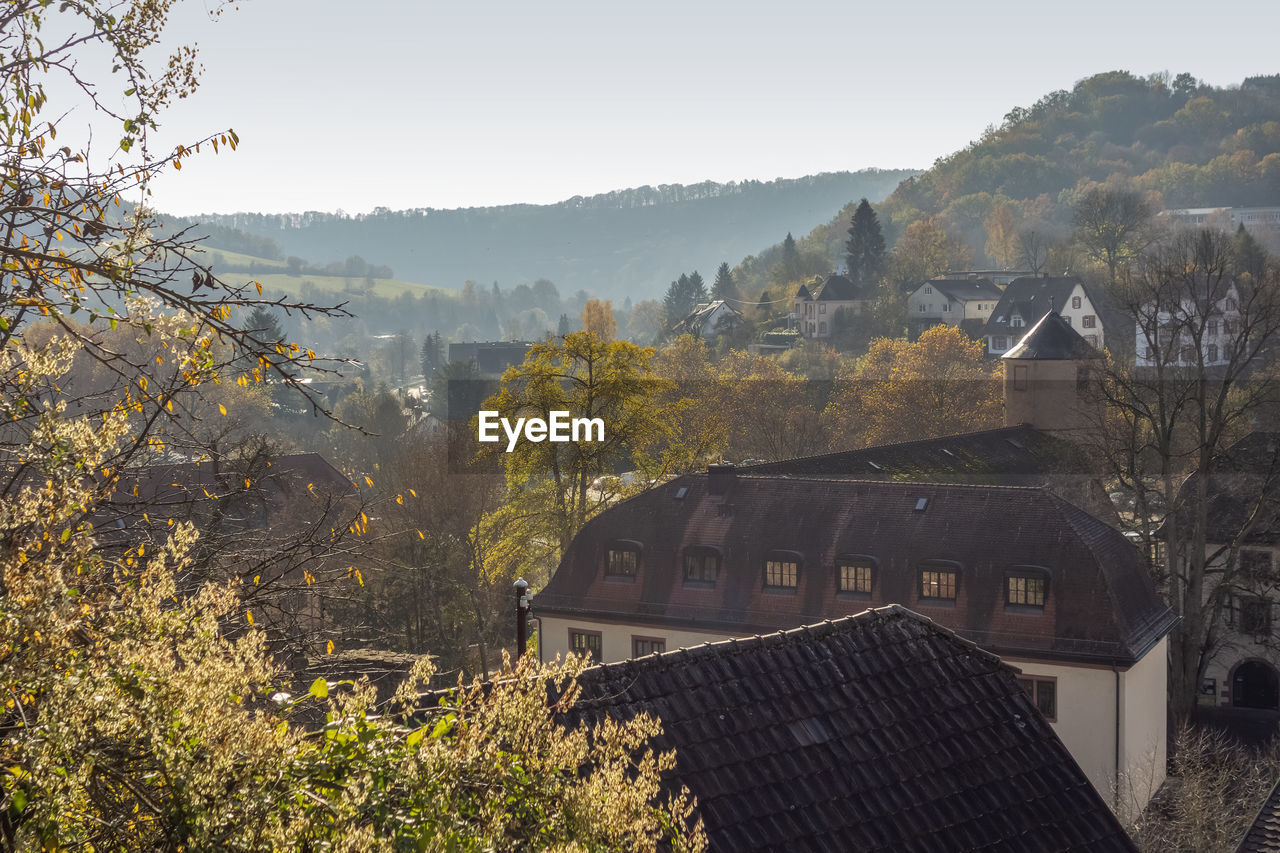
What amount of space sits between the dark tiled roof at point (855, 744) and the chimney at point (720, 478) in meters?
20.0

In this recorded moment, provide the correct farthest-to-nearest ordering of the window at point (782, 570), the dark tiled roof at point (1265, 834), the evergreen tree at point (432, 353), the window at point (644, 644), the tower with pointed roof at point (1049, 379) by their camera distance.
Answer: the evergreen tree at point (432, 353)
the tower with pointed roof at point (1049, 379)
the window at point (644, 644)
the window at point (782, 570)
the dark tiled roof at point (1265, 834)

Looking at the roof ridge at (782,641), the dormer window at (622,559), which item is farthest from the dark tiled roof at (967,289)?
the roof ridge at (782,641)

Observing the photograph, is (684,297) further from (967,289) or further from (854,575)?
(854,575)

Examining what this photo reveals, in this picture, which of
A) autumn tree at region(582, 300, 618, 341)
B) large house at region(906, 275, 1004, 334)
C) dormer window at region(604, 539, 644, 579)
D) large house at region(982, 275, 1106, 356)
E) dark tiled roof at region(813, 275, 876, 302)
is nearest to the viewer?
dormer window at region(604, 539, 644, 579)

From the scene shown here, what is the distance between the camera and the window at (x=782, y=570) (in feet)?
92.3

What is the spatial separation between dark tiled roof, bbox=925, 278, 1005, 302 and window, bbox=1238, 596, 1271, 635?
6476cm

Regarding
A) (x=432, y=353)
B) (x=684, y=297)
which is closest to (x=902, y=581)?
(x=432, y=353)

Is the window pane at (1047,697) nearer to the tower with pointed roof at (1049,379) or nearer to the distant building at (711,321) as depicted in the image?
the tower with pointed roof at (1049,379)

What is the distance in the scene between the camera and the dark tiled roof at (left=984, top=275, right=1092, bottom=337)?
8706 centimetres

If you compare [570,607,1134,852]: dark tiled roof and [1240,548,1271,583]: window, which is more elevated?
[570,607,1134,852]: dark tiled roof

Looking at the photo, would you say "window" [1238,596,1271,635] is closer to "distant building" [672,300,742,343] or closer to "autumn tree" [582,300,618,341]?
"autumn tree" [582,300,618,341]

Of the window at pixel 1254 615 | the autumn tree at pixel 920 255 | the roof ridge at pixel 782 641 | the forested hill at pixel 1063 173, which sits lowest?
the window at pixel 1254 615

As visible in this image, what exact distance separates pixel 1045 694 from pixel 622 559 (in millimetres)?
10418

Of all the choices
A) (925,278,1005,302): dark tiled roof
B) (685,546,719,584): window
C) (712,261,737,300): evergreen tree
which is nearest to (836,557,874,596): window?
(685,546,719,584): window
